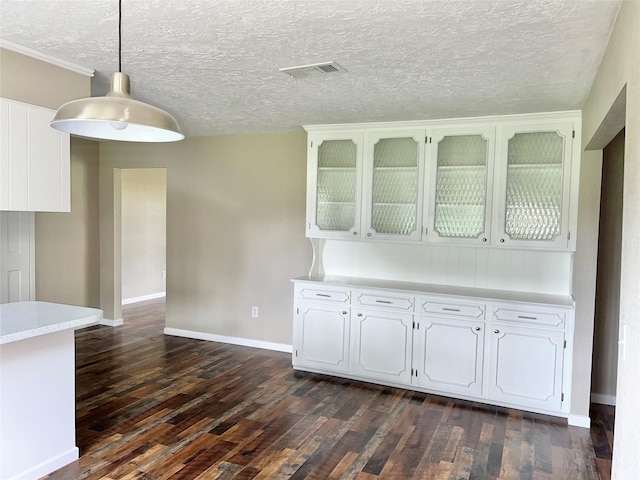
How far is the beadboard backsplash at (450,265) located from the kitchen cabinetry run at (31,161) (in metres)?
2.33

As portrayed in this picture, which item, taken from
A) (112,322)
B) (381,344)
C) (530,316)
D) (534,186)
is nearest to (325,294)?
(381,344)

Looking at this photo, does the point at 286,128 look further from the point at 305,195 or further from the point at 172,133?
the point at 172,133

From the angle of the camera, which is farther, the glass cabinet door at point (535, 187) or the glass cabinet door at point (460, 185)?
the glass cabinet door at point (460, 185)

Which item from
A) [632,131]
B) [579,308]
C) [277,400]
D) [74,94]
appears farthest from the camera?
[277,400]

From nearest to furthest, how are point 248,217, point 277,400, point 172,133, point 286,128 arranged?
point 172,133, point 277,400, point 286,128, point 248,217

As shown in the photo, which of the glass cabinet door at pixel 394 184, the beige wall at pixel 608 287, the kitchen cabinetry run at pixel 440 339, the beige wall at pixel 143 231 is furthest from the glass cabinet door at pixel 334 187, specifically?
the beige wall at pixel 143 231

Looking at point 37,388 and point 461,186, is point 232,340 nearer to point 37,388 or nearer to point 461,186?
point 37,388

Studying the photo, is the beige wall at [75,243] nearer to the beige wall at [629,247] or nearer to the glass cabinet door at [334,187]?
the glass cabinet door at [334,187]

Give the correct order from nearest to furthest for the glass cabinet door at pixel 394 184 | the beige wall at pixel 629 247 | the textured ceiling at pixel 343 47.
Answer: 1. the beige wall at pixel 629 247
2. the textured ceiling at pixel 343 47
3. the glass cabinet door at pixel 394 184

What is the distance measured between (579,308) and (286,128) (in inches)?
118

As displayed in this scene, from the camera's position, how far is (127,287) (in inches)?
282

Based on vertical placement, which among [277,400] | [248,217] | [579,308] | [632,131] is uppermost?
[632,131]

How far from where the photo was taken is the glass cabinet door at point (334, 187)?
4.21 m

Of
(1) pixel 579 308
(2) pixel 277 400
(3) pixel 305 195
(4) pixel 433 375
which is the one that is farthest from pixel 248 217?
(1) pixel 579 308
